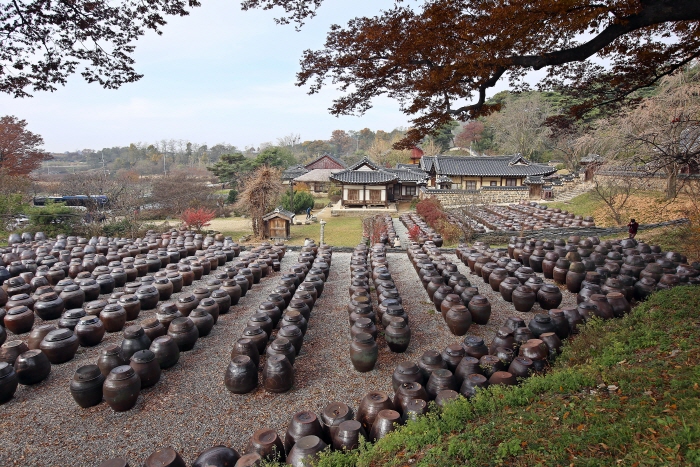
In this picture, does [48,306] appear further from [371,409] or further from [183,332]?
[371,409]

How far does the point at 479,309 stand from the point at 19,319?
8557 mm

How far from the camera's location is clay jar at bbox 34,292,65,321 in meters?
7.60

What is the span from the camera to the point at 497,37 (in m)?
4.66

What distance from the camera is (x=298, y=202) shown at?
98.9ft

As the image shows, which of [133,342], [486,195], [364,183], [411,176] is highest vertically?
[411,176]

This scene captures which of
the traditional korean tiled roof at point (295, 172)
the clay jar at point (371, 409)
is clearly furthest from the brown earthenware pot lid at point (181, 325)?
the traditional korean tiled roof at point (295, 172)

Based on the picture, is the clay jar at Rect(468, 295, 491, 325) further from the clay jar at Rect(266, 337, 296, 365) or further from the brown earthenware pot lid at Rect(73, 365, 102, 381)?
the brown earthenware pot lid at Rect(73, 365, 102, 381)

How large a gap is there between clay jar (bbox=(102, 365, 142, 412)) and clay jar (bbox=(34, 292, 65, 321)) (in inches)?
157

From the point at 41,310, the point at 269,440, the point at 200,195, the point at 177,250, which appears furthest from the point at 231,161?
the point at 269,440

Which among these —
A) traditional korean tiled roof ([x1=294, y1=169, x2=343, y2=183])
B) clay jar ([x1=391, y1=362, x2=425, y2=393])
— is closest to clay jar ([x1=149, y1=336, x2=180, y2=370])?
clay jar ([x1=391, y1=362, x2=425, y2=393])

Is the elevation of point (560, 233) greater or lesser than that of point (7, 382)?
greater

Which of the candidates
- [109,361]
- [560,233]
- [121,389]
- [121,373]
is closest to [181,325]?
[109,361]

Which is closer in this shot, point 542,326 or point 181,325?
point 542,326

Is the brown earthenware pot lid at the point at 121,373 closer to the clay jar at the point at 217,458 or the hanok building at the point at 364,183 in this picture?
the clay jar at the point at 217,458
